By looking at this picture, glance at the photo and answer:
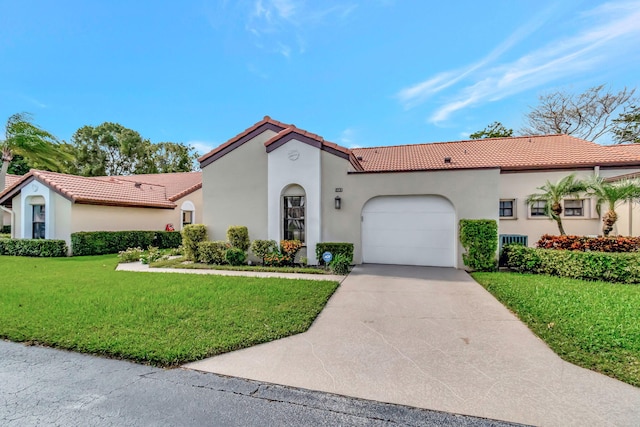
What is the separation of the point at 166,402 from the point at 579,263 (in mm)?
10212

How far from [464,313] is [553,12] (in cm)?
1022

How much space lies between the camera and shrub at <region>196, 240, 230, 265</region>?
10.9 meters

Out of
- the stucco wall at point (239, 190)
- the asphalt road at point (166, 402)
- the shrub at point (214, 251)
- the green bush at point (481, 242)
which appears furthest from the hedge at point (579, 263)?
the shrub at point (214, 251)

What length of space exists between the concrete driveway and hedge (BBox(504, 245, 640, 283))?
4.28 metres

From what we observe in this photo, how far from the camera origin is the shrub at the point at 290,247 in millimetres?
10336

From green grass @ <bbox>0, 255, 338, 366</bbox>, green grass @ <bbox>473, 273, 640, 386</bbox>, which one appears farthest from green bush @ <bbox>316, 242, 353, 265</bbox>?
green grass @ <bbox>473, 273, 640, 386</bbox>

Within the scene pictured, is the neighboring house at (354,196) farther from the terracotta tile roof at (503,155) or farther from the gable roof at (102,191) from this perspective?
the gable roof at (102,191)

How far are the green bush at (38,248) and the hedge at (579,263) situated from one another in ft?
64.1

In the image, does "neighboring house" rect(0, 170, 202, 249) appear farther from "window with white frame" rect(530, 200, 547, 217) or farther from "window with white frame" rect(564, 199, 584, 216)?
"window with white frame" rect(564, 199, 584, 216)

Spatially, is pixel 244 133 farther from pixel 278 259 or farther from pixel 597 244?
pixel 597 244

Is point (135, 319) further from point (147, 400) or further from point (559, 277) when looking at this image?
point (559, 277)

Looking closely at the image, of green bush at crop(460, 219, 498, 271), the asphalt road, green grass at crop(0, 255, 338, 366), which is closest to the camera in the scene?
the asphalt road


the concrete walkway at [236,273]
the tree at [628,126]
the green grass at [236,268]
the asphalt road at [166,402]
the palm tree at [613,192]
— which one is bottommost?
the concrete walkway at [236,273]

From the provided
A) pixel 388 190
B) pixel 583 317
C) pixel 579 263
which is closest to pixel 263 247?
pixel 388 190
